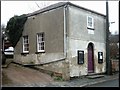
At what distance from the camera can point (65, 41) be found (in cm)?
1459

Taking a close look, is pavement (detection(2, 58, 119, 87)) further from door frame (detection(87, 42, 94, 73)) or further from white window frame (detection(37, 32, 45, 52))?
white window frame (detection(37, 32, 45, 52))

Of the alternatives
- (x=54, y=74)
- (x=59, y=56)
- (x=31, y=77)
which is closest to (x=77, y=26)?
(x=59, y=56)

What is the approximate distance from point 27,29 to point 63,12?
150 inches

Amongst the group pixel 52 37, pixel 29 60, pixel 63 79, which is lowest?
pixel 63 79

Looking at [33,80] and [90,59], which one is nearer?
[33,80]

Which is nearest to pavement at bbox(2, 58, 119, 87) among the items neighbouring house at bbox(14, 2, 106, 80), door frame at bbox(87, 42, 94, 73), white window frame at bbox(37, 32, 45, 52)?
neighbouring house at bbox(14, 2, 106, 80)

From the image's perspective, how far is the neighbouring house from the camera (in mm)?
14742

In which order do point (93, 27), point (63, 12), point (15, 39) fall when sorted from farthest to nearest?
point (15, 39)
point (93, 27)
point (63, 12)

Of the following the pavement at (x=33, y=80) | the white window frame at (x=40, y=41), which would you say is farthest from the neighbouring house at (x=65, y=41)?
the pavement at (x=33, y=80)

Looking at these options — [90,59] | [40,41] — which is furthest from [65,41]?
[90,59]

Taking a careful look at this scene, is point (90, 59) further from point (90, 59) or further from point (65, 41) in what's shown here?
point (65, 41)

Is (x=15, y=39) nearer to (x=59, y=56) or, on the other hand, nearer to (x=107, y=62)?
(x=59, y=56)

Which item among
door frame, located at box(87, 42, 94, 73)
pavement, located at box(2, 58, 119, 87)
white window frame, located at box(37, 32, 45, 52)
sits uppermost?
white window frame, located at box(37, 32, 45, 52)

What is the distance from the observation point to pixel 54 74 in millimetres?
14844
